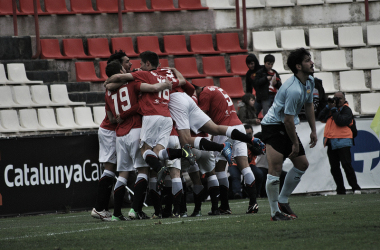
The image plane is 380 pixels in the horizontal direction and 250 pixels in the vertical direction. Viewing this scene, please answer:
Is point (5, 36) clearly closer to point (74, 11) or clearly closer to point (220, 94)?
point (74, 11)

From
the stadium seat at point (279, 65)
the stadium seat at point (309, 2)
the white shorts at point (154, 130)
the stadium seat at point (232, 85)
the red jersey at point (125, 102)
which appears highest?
the stadium seat at point (309, 2)

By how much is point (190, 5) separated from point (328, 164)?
289 inches

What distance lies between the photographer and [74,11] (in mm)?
16469

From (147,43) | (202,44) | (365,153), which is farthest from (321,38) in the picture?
(365,153)

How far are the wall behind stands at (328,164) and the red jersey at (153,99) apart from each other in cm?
553

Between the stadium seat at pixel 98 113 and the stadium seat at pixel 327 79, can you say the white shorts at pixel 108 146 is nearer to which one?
the stadium seat at pixel 98 113

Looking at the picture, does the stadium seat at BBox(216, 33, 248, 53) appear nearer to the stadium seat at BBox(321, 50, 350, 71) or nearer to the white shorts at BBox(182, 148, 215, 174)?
the stadium seat at BBox(321, 50, 350, 71)

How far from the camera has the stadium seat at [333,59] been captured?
16.8m

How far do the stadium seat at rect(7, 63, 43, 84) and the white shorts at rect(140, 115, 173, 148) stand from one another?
23.9ft

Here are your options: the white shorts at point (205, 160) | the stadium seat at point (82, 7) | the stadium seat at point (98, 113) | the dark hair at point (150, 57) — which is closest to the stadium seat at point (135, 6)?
the stadium seat at point (82, 7)

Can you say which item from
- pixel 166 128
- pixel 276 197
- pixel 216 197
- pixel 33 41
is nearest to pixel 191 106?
pixel 166 128

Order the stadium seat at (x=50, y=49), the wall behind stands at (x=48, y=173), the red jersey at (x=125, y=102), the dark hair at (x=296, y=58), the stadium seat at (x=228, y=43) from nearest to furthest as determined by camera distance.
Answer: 1. the dark hair at (x=296, y=58)
2. the red jersey at (x=125, y=102)
3. the wall behind stands at (x=48, y=173)
4. the stadium seat at (x=50, y=49)
5. the stadium seat at (x=228, y=43)

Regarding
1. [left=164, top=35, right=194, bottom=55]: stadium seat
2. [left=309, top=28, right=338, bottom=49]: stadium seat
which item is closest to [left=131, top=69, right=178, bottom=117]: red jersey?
[left=164, top=35, right=194, bottom=55]: stadium seat

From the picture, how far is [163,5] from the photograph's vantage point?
17391 millimetres
